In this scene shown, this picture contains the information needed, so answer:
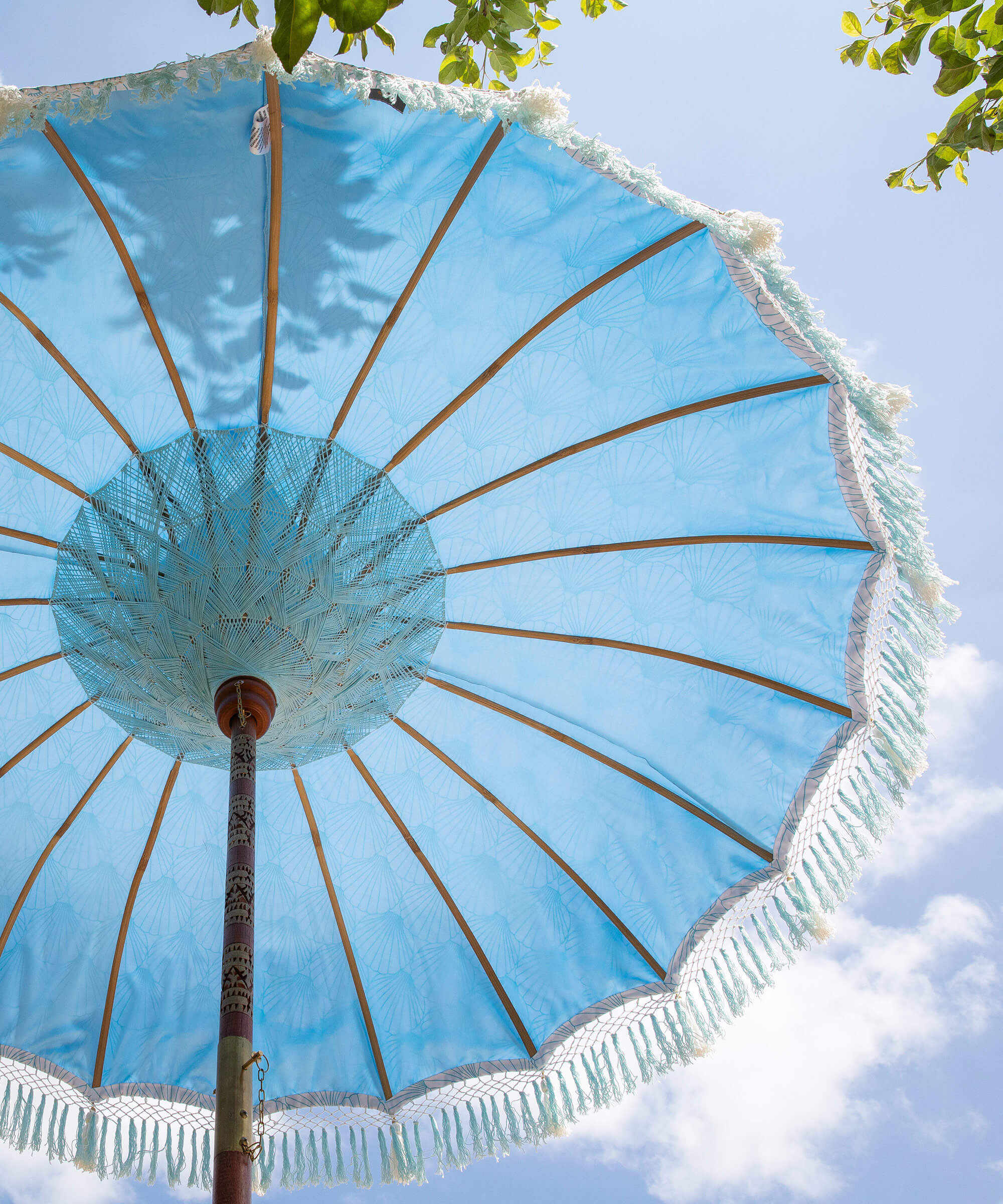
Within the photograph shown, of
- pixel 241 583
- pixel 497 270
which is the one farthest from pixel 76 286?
pixel 497 270

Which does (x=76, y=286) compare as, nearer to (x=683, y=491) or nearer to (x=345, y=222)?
(x=345, y=222)

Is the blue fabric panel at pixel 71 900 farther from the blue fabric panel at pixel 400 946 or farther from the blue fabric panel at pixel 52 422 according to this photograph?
the blue fabric panel at pixel 52 422

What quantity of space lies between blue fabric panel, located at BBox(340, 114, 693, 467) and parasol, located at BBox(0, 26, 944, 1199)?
1 cm

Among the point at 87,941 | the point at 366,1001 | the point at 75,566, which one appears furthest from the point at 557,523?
the point at 87,941

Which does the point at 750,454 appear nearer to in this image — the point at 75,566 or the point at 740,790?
the point at 740,790

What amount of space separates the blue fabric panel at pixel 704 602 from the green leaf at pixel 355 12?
3486 millimetres

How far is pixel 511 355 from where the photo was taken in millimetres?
4398

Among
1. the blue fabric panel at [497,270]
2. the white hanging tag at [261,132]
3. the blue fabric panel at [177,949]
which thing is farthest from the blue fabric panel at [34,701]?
the white hanging tag at [261,132]

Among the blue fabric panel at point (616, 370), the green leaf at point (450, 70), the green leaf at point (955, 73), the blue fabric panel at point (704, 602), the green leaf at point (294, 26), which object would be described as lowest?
the green leaf at point (294, 26)

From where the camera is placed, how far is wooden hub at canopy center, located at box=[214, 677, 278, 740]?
13.9ft

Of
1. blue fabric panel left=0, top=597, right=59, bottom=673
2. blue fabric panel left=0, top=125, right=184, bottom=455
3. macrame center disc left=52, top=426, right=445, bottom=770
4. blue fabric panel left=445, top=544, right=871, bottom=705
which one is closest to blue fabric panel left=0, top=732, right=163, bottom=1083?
blue fabric panel left=0, top=597, right=59, bottom=673

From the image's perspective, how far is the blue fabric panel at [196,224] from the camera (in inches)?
144

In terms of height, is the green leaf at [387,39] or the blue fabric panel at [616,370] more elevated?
the blue fabric panel at [616,370]

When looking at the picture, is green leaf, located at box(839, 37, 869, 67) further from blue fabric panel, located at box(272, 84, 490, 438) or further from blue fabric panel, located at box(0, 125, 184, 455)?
blue fabric panel, located at box(0, 125, 184, 455)
